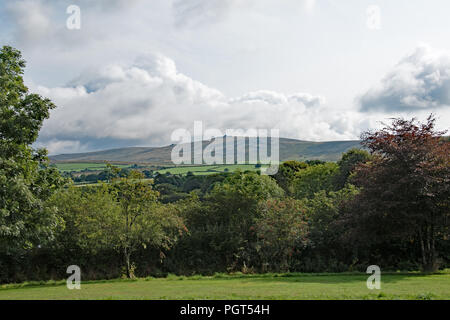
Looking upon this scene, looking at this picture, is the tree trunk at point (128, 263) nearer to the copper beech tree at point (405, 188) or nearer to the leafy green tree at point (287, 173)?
the copper beech tree at point (405, 188)

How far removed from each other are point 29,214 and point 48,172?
1955 millimetres

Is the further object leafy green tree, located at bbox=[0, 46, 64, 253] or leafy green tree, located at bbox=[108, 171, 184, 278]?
leafy green tree, located at bbox=[108, 171, 184, 278]

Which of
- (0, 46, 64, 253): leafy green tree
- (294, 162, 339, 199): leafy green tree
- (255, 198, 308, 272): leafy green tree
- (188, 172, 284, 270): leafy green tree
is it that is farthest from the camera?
(294, 162, 339, 199): leafy green tree

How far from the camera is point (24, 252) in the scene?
72.8 feet

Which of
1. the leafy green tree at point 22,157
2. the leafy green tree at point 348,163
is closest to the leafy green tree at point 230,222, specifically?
the leafy green tree at point 22,157

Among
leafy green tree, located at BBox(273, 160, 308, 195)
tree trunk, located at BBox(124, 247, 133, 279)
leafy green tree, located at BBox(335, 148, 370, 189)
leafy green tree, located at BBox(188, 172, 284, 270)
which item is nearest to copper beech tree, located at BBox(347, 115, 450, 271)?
leafy green tree, located at BBox(188, 172, 284, 270)

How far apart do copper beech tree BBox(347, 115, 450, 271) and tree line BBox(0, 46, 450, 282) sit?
5cm

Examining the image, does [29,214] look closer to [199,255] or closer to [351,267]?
[199,255]

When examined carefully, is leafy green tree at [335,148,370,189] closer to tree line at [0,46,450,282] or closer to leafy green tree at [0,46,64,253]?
tree line at [0,46,450,282]

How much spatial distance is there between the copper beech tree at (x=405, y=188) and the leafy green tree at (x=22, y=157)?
44.8ft

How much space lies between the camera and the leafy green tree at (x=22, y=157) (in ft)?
43.4

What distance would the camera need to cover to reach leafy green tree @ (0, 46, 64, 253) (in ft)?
43.4

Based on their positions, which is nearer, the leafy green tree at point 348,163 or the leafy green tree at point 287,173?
the leafy green tree at point 348,163
